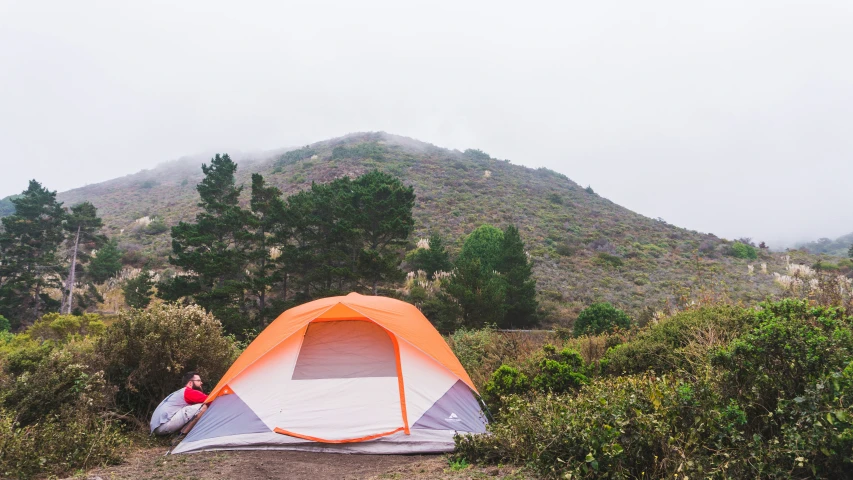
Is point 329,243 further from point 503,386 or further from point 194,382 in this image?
point 503,386

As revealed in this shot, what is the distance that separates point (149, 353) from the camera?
291 inches

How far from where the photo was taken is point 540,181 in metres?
53.6

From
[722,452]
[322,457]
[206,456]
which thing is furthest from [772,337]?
[206,456]

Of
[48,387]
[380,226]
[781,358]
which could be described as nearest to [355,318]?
[48,387]

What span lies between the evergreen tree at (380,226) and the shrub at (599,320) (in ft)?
25.1

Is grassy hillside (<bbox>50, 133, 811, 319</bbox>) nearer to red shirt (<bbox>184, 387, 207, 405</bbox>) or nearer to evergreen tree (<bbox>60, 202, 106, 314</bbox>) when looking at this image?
evergreen tree (<bbox>60, 202, 106, 314</bbox>)

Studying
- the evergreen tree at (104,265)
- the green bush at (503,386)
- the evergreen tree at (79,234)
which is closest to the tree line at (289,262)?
the evergreen tree at (79,234)

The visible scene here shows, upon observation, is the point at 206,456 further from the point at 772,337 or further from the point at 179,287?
the point at 179,287

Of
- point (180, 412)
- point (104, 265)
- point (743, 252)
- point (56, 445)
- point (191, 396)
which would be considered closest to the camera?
point (56, 445)

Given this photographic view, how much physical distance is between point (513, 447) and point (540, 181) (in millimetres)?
51335

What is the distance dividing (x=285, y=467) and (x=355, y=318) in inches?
107

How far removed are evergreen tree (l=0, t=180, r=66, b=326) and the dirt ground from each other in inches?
845

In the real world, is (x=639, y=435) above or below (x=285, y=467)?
above

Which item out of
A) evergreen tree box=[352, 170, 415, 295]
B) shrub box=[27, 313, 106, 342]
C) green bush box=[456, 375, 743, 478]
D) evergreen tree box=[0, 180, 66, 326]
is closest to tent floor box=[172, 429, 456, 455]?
green bush box=[456, 375, 743, 478]
